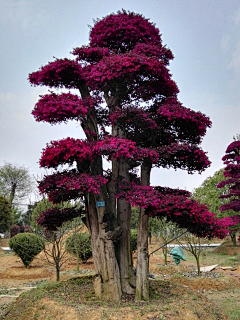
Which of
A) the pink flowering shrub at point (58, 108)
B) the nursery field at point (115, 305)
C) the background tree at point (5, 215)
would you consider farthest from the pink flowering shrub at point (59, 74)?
the background tree at point (5, 215)

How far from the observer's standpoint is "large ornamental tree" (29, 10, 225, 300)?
5680mm

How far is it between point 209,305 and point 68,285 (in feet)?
10.9

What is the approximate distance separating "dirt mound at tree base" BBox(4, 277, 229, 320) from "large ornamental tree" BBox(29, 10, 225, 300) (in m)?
0.45

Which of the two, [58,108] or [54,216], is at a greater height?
[58,108]

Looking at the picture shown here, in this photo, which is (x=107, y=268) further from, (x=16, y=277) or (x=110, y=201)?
(x=16, y=277)

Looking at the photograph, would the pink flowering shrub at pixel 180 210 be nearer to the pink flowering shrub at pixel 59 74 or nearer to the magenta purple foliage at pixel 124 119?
the magenta purple foliage at pixel 124 119

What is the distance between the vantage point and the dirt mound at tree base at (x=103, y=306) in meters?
5.29

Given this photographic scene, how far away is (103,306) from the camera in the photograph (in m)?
5.66

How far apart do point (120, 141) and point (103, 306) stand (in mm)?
3121

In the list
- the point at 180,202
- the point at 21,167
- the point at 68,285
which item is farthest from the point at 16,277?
the point at 21,167

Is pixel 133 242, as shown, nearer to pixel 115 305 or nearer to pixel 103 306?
pixel 115 305

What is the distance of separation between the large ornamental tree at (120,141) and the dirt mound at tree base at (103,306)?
45 centimetres

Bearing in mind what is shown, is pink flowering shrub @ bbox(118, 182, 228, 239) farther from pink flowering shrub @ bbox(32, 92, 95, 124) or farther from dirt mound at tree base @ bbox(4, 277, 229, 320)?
pink flowering shrub @ bbox(32, 92, 95, 124)

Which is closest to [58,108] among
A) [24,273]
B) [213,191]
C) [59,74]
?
[59,74]
